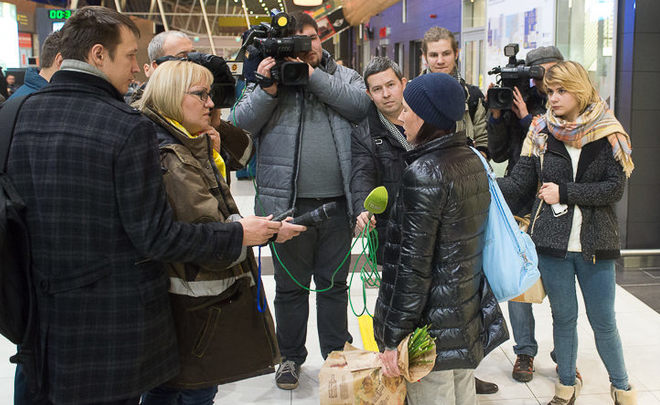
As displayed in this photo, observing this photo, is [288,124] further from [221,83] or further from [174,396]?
[174,396]

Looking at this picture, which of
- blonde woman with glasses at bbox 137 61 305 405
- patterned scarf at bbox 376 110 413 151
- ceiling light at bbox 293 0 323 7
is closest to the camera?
blonde woman with glasses at bbox 137 61 305 405

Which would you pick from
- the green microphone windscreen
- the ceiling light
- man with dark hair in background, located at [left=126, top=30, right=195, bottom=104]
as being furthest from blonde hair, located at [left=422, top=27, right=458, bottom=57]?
the ceiling light

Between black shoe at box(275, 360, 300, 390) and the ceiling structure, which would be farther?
the ceiling structure

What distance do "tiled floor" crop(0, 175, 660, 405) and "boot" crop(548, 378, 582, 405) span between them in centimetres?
15

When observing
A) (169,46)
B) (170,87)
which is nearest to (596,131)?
(170,87)

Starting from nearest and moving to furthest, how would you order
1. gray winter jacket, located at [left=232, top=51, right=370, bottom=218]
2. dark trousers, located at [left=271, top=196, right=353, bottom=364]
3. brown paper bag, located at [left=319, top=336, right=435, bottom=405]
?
brown paper bag, located at [left=319, top=336, right=435, bottom=405]
gray winter jacket, located at [left=232, top=51, right=370, bottom=218]
dark trousers, located at [left=271, top=196, right=353, bottom=364]

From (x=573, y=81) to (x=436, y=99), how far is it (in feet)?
2.97

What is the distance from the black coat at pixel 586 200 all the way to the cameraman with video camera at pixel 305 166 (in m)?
0.85

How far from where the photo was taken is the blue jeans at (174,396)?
6.94ft

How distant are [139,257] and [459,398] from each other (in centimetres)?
113

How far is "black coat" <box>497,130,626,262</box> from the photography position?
2684mm

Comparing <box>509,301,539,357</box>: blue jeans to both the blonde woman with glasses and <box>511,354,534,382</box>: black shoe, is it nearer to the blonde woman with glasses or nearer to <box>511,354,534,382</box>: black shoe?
<box>511,354,534,382</box>: black shoe

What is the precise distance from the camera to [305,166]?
313 cm

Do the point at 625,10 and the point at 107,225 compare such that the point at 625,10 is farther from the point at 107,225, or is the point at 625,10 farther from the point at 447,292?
the point at 107,225
